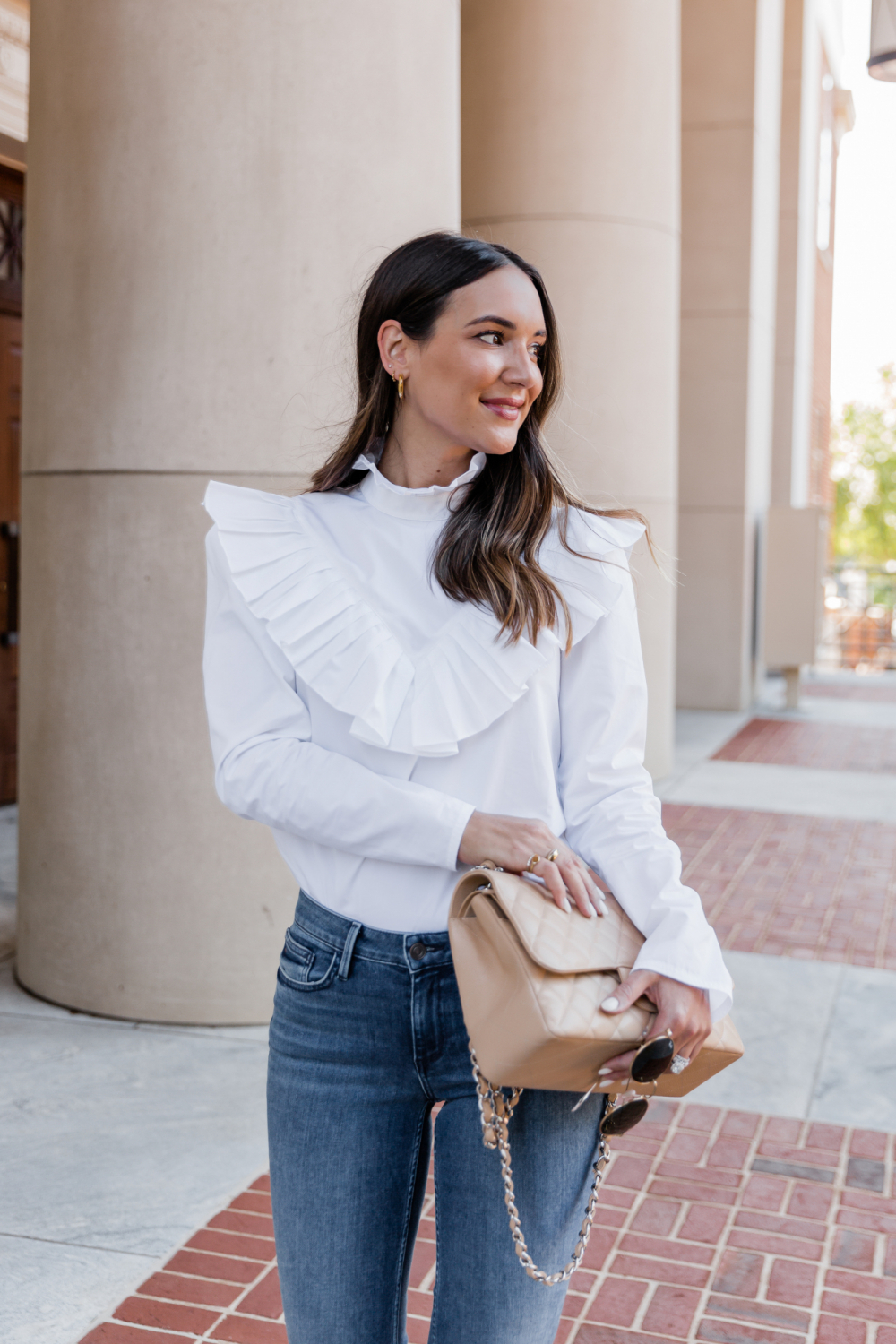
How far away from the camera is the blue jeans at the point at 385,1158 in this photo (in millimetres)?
1626

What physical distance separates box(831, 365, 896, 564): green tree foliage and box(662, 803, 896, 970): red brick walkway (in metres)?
34.2

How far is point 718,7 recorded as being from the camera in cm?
1224

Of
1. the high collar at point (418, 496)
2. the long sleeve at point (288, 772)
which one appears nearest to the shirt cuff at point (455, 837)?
the long sleeve at point (288, 772)

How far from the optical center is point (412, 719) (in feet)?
5.54

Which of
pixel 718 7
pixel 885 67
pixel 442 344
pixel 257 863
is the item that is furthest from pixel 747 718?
pixel 442 344

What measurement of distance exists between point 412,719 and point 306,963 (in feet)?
1.16

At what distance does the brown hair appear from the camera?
5.74 feet

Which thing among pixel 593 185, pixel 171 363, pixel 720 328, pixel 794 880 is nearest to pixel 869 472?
pixel 720 328

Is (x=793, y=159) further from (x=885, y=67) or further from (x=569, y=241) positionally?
(x=885, y=67)

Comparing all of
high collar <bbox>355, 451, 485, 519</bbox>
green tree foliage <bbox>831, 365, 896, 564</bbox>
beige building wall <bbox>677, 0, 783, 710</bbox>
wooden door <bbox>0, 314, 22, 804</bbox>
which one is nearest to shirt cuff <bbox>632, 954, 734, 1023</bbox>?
high collar <bbox>355, 451, 485, 519</bbox>

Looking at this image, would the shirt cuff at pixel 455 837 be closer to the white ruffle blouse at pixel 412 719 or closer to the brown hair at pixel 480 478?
the white ruffle blouse at pixel 412 719

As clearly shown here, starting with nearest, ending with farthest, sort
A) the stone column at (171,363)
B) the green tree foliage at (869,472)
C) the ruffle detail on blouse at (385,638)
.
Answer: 1. the ruffle detail on blouse at (385,638)
2. the stone column at (171,363)
3. the green tree foliage at (869,472)

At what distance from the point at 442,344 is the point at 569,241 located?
7009mm

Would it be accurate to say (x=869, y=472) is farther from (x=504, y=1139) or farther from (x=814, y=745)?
(x=504, y=1139)
